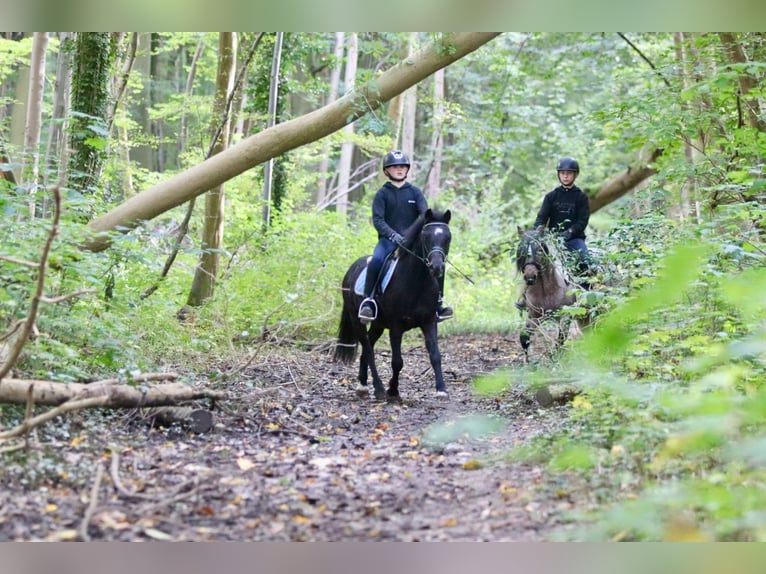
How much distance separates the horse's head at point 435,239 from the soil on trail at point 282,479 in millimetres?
1610

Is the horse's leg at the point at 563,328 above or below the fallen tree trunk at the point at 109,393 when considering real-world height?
above

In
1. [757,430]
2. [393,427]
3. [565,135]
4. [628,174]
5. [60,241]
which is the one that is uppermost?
[565,135]

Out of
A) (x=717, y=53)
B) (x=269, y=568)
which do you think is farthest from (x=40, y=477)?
(x=717, y=53)

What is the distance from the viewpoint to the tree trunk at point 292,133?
9.34 m

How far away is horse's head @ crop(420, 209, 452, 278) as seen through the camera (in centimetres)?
835

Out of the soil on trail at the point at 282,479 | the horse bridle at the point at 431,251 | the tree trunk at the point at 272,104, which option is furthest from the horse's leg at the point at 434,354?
the tree trunk at the point at 272,104

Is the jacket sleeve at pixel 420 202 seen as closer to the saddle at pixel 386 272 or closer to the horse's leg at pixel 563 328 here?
the saddle at pixel 386 272

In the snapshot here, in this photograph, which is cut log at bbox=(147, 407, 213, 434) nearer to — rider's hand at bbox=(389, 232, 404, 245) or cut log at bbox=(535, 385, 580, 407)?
rider's hand at bbox=(389, 232, 404, 245)

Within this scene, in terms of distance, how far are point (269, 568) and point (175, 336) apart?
5743 millimetres

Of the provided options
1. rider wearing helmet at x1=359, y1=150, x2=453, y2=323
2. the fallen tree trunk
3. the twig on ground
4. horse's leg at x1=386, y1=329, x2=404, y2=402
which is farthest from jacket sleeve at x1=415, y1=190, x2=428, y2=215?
the twig on ground

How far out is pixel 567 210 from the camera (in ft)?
36.3

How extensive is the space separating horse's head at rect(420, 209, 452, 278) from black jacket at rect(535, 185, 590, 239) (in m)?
2.75

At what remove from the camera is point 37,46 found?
1326cm

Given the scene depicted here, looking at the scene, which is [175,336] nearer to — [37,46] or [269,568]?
[269,568]
